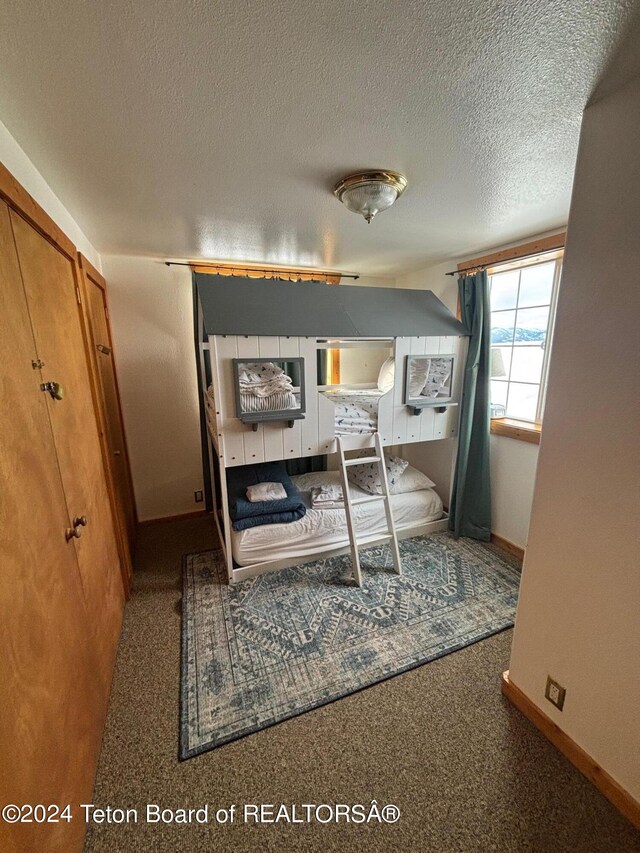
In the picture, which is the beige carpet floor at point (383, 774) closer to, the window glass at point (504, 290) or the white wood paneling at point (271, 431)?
the white wood paneling at point (271, 431)

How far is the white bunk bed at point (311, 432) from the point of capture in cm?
205

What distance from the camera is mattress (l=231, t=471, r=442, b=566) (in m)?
2.36

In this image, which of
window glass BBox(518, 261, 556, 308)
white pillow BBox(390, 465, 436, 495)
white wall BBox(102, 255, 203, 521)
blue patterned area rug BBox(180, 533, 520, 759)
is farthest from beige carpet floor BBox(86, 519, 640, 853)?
window glass BBox(518, 261, 556, 308)

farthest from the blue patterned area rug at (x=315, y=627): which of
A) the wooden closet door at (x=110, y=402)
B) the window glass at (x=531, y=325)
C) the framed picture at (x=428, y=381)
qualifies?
the window glass at (x=531, y=325)

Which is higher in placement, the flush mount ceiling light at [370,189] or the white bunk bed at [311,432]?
the flush mount ceiling light at [370,189]

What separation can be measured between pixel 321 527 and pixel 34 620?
5.85 feet

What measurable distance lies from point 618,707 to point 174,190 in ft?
9.02

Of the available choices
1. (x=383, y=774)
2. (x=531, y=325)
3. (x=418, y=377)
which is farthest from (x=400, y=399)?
(x=383, y=774)

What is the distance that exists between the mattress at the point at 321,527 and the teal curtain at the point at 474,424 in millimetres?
243

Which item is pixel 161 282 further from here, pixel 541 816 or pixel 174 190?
pixel 541 816

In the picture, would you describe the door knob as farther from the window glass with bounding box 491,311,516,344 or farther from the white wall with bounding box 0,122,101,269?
the window glass with bounding box 491,311,516,344

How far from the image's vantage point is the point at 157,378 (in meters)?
2.99

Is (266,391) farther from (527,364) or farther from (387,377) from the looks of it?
(527,364)

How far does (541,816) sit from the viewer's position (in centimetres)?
116
